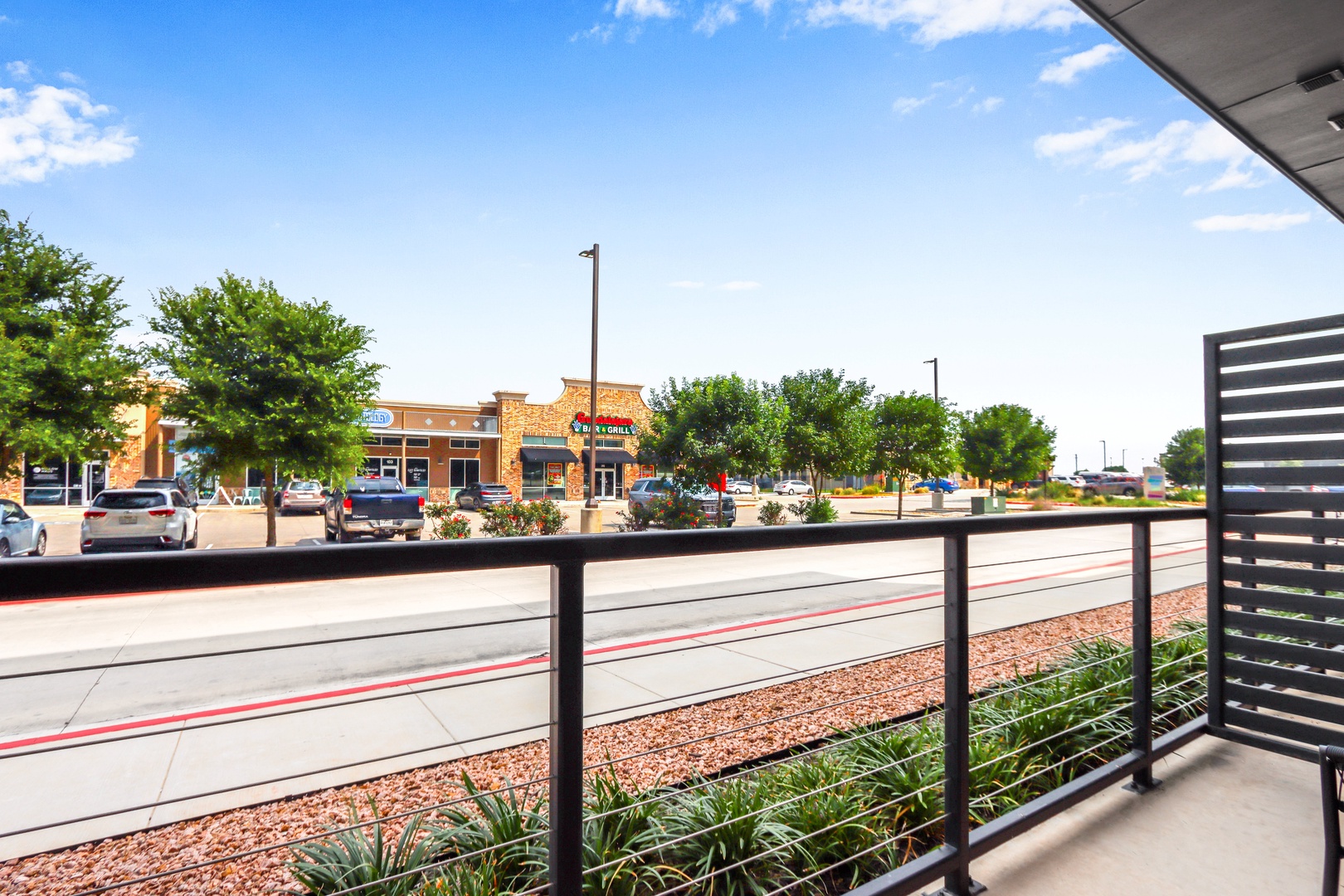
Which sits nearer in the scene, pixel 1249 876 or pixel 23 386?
pixel 1249 876

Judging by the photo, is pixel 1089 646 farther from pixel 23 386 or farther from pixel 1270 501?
pixel 23 386

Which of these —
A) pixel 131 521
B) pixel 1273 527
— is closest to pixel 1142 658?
pixel 1273 527

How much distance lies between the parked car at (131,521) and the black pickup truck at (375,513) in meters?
3.81

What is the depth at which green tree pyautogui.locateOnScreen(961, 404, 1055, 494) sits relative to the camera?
36812 millimetres

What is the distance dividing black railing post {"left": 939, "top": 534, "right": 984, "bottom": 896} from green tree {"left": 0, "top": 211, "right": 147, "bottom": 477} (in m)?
22.5

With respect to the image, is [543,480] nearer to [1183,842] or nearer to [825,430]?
[825,430]

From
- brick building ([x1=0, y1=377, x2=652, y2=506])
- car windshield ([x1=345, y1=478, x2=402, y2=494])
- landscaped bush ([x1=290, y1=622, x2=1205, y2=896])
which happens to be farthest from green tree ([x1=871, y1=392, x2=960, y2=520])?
landscaped bush ([x1=290, y1=622, x2=1205, y2=896])

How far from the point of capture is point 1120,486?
1810 inches

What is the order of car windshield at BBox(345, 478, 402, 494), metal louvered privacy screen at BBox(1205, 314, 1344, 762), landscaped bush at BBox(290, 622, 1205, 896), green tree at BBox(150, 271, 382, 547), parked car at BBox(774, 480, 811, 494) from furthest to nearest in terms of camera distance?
parked car at BBox(774, 480, 811, 494), car windshield at BBox(345, 478, 402, 494), green tree at BBox(150, 271, 382, 547), metal louvered privacy screen at BBox(1205, 314, 1344, 762), landscaped bush at BBox(290, 622, 1205, 896)

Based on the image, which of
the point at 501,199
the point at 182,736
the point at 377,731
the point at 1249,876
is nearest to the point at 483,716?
the point at 377,731

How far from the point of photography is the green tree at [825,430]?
80.9ft

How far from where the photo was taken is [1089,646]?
18.5ft

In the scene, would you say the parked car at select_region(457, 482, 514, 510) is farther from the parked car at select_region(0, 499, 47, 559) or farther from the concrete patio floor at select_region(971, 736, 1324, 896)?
the concrete patio floor at select_region(971, 736, 1324, 896)

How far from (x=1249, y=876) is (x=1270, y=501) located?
76.3 inches
